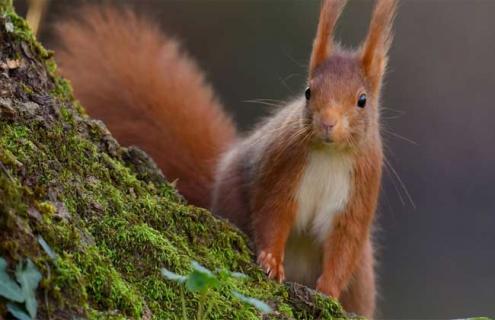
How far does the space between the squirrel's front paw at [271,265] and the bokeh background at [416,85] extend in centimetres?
359

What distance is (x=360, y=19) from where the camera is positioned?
605 centimetres

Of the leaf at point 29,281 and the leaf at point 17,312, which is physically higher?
the leaf at point 29,281

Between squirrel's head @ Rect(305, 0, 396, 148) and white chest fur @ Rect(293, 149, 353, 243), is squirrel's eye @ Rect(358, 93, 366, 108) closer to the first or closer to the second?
squirrel's head @ Rect(305, 0, 396, 148)

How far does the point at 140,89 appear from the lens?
331 cm

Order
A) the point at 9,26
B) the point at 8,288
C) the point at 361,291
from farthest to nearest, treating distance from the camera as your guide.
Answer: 1. the point at 361,291
2. the point at 9,26
3. the point at 8,288

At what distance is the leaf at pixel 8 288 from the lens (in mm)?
1297

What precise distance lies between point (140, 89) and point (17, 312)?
6.73 ft

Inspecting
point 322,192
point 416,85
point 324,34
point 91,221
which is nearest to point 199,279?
point 91,221

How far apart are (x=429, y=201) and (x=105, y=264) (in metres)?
4.95

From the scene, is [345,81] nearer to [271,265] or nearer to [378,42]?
[378,42]

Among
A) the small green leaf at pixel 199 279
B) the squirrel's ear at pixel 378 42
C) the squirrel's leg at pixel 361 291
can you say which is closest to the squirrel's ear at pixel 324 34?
the squirrel's ear at pixel 378 42

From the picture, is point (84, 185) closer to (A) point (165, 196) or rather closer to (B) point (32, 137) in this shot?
(B) point (32, 137)

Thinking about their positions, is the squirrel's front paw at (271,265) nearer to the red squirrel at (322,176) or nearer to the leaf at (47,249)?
the red squirrel at (322,176)

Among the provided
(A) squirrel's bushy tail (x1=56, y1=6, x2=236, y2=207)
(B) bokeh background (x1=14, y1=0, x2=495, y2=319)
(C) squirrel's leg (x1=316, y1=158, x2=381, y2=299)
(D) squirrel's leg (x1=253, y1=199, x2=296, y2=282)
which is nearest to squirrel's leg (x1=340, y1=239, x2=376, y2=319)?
(C) squirrel's leg (x1=316, y1=158, x2=381, y2=299)
